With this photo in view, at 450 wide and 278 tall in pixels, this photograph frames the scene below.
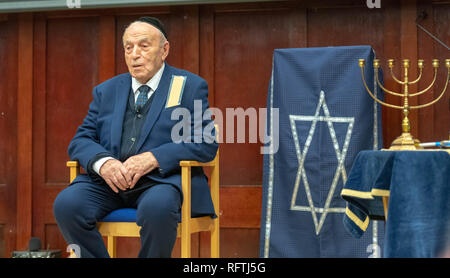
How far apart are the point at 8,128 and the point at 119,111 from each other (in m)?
1.91

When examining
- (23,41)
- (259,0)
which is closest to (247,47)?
(259,0)

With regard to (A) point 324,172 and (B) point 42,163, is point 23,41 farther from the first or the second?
(A) point 324,172

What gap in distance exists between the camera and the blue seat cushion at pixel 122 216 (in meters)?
2.81

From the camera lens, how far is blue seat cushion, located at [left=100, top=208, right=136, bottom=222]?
281 centimetres

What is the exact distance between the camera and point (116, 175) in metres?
2.79

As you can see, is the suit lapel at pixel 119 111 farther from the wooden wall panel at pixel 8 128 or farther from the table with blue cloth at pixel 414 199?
the wooden wall panel at pixel 8 128

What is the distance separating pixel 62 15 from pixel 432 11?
108 inches

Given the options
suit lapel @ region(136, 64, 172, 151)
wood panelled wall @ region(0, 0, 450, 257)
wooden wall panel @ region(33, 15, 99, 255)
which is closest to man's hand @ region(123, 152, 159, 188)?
suit lapel @ region(136, 64, 172, 151)

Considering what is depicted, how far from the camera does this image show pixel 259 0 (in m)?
4.13

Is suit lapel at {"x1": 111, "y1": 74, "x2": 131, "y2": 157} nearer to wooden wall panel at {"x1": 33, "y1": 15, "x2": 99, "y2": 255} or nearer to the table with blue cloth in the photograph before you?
the table with blue cloth

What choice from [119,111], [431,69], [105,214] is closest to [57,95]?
[119,111]

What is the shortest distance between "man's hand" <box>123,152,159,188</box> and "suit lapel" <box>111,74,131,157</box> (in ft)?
0.60

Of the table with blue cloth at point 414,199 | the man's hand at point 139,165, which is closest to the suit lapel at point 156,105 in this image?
the man's hand at point 139,165

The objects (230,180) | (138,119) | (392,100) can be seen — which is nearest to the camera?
(138,119)
